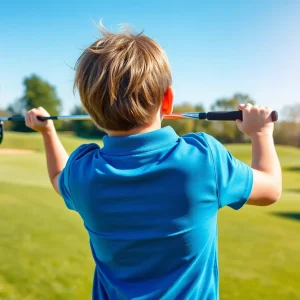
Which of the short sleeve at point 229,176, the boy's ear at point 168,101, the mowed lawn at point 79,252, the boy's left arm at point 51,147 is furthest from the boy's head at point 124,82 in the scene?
the mowed lawn at point 79,252

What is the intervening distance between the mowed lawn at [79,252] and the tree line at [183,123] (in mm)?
902

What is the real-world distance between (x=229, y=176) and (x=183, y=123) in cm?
1423

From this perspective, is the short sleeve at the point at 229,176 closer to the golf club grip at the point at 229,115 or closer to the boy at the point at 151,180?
the boy at the point at 151,180

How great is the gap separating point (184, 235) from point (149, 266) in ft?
0.30

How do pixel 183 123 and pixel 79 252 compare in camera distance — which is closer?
pixel 79 252

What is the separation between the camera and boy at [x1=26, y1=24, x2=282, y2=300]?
2.63 feet

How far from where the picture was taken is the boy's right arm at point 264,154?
2.83ft

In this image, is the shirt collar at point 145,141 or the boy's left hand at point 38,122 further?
the boy's left hand at point 38,122

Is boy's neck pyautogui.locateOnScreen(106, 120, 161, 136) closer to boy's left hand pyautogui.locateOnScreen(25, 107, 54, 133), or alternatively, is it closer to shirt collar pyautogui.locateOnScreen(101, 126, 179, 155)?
shirt collar pyautogui.locateOnScreen(101, 126, 179, 155)

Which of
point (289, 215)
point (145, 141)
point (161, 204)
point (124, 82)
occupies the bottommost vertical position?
point (289, 215)

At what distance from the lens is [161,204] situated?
81 cm

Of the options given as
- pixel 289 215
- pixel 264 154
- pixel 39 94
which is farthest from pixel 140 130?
pixel 39 94

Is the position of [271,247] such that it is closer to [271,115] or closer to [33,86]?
[271,115]

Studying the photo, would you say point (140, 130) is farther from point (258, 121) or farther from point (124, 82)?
point (258, 121)
